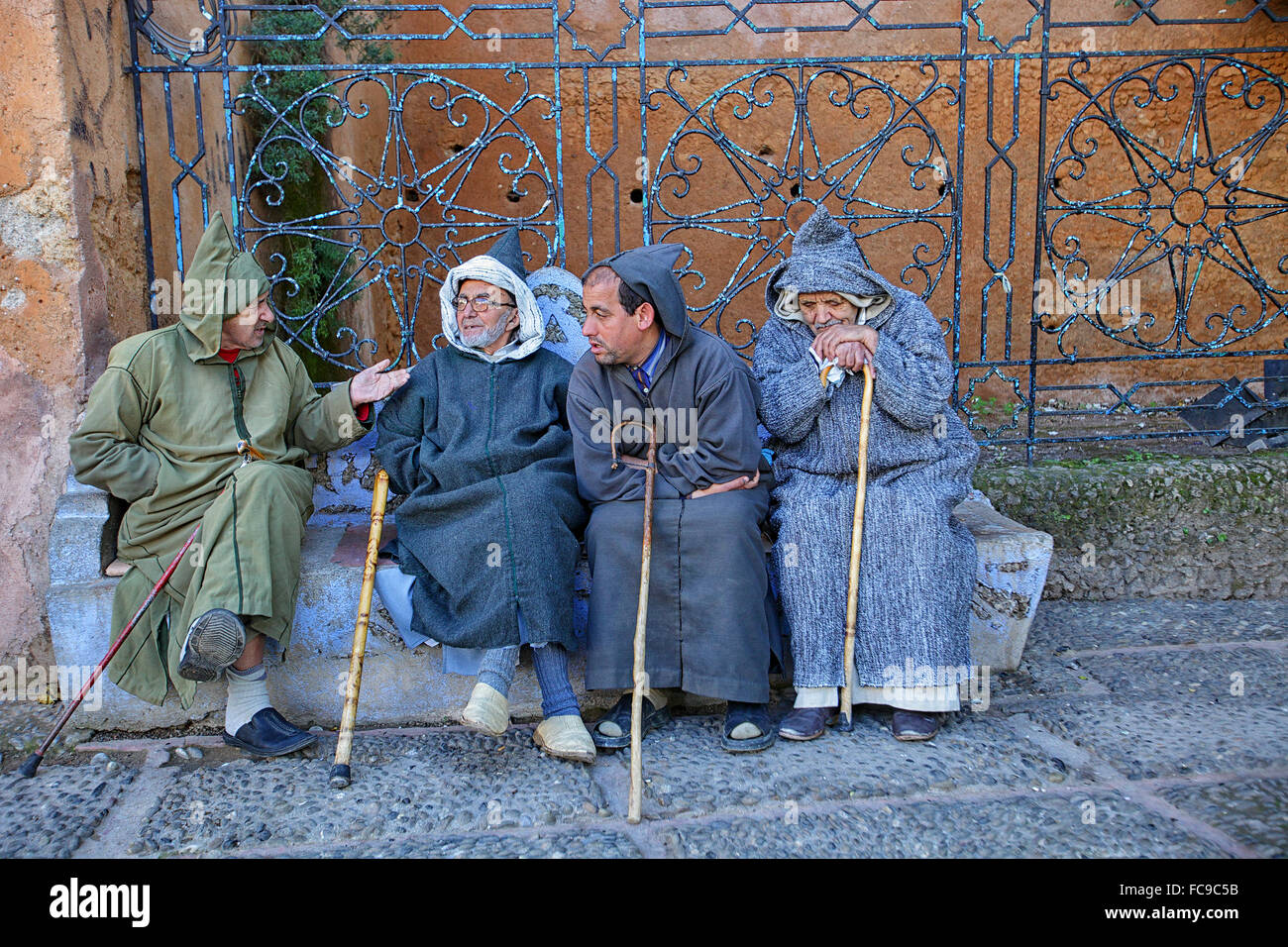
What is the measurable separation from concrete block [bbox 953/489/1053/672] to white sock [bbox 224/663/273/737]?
253 cm

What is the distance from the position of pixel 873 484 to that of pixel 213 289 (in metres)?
2.36

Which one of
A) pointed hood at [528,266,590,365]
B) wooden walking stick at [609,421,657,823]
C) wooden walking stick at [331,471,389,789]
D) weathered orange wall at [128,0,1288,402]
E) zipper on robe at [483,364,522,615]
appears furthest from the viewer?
weathered orange wall at [128,0,1288,402]

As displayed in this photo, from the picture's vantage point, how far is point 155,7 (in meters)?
4.24

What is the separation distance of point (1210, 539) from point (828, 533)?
2.29 metres

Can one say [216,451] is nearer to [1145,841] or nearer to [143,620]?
[143,620]

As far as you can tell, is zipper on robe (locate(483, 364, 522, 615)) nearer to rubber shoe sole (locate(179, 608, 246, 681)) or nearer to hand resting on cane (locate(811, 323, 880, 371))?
rubber shoe sole (locate(179, 608, 246, 681))

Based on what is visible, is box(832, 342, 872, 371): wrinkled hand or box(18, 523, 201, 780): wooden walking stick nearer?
box(18, 523, 201, 780): wooden walking stick

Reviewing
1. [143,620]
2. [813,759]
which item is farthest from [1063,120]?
[143,620]

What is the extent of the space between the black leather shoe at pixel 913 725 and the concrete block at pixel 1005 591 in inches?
20.1

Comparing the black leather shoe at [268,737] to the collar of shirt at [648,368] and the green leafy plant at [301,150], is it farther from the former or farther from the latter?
the green leafy plant at [301,150]

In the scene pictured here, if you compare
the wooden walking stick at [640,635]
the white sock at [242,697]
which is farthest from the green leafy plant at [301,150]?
the wooden walking stick at [640,635]

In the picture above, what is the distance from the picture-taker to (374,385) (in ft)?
11.9

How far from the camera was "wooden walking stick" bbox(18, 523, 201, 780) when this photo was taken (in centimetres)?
317

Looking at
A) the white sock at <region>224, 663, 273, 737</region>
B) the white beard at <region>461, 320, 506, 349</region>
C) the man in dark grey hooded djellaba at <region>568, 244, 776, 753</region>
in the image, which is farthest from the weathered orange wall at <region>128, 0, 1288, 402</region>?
the white sock at <region>224, 663, 273, 737</region>
